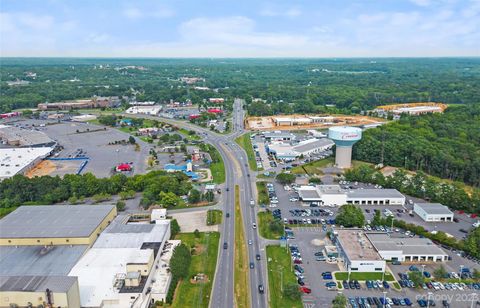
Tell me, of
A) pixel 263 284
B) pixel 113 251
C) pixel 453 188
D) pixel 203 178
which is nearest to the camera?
pixel 263 284

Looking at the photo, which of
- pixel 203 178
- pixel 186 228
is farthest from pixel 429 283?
pixel 203 178

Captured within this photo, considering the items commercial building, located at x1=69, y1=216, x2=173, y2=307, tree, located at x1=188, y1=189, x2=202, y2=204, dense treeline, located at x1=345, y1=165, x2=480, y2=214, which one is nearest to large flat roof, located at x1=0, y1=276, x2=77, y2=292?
commercial building, located at x1=69, y1=216, x2=173, y2=307

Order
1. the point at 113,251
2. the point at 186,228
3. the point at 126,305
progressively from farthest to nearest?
the point at 186,228 → the point at 113,251 → the point at 126,305

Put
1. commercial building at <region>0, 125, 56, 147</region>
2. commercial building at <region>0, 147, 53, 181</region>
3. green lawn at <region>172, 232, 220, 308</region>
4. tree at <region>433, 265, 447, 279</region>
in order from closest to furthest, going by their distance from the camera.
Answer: green lawn at <region>172, 232, 220, 308</region>, tree at <region>433, 265, 447, 279</region>, commercial building at <region>0, 147, 53, 181</region>, commercial building at <region>0, 125, 56, 147</region>

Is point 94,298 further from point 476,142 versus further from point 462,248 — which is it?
point 476,142

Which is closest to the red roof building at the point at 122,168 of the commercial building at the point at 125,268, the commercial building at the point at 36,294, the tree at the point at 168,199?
the tree at the point at 168,199

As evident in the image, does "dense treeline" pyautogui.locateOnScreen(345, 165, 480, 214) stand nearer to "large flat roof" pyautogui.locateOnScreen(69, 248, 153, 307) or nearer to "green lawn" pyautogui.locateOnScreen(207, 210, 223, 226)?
"green lawn" pyautogui.locateOnScreen(207, 210, 223, 226)

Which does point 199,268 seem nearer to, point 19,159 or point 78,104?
point 19,159
